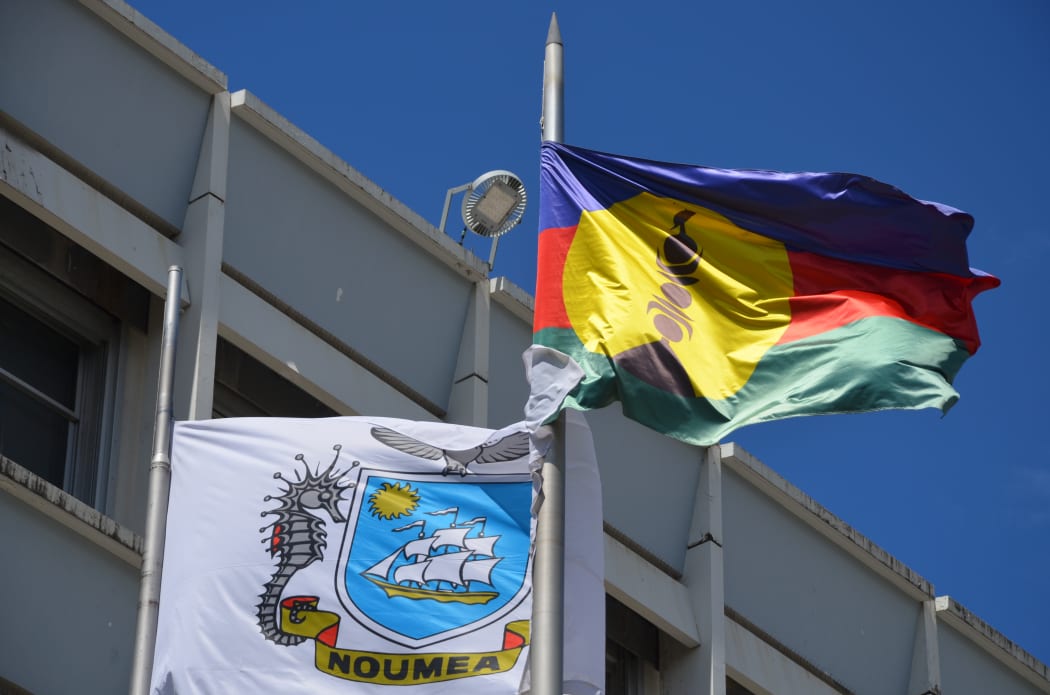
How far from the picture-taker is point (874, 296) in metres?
15.9

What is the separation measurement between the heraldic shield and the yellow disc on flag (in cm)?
184

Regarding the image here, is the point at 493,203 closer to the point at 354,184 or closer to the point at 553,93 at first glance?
the point at 354,184

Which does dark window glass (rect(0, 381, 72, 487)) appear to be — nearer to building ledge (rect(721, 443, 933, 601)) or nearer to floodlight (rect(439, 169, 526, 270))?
floodlight (rect(439, 169, 526, 270))

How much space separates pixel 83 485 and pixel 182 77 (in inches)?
124

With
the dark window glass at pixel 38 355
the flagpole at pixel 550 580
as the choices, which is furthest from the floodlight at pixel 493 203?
the flagpole at pixel 550 580

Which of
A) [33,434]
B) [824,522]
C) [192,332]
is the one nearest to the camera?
[192,332]

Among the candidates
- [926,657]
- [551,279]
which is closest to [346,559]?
[551,279]

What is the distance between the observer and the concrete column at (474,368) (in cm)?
2040

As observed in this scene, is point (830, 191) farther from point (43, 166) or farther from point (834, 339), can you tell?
point (43, 166)

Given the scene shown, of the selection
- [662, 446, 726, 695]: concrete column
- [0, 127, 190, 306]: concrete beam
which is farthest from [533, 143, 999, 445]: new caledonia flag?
[662, 446, 726, 695]: concrete column

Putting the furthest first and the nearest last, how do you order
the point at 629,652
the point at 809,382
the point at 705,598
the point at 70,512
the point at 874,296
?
the point at 629,652
the point at 705,598
the point at 70,512
the point at 874,296
the point at 809,382

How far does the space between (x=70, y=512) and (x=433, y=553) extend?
8.17 feet

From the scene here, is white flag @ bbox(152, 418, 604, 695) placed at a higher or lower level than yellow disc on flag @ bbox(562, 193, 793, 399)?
lower

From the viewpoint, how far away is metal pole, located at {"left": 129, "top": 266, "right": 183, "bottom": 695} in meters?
15.3
